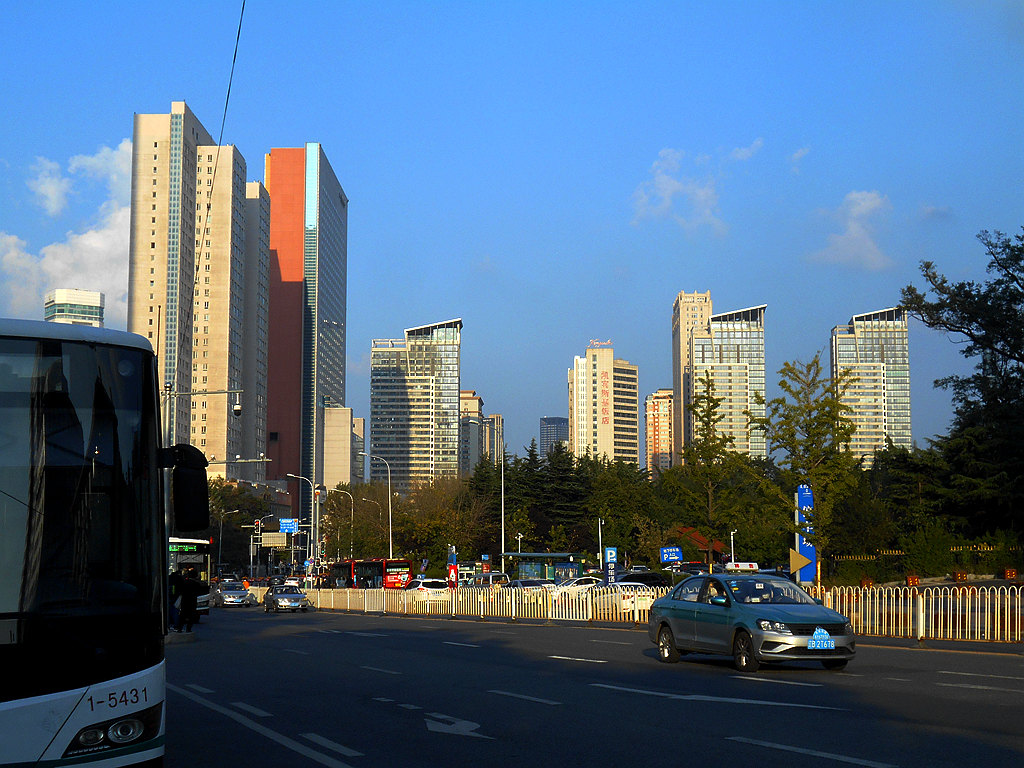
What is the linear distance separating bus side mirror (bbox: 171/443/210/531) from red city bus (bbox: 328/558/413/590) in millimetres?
64672

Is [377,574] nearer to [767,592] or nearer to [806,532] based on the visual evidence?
[806,532]

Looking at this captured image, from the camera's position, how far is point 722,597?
1769 centimetres

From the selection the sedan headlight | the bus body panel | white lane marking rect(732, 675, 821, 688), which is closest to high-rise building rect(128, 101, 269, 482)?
the sedan headlight

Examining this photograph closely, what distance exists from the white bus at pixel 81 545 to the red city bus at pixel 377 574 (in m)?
65.0

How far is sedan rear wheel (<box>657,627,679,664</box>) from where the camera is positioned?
1875cm

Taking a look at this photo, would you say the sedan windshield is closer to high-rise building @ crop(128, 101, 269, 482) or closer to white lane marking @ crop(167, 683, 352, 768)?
white lane marking @ crop(167, 683, 352, 768)

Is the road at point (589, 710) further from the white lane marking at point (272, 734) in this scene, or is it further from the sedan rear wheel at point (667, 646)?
the sedan rear wheel at point (667, 646)

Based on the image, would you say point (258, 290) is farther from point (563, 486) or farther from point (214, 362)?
point (563, 486)

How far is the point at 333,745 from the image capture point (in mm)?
10141

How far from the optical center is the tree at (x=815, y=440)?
3440cm

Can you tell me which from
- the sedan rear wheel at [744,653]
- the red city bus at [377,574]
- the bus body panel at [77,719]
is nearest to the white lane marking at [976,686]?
the sedan rear wheel at [744,653]

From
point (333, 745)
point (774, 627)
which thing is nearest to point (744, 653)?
point (774, 627)

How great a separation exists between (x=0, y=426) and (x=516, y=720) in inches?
271

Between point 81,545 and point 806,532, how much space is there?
30919 mm
